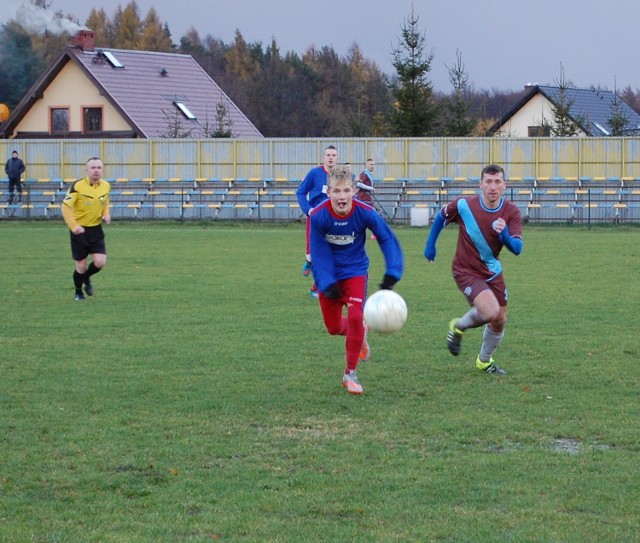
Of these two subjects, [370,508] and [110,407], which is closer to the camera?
[370,508]

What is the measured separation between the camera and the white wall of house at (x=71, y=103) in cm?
4588

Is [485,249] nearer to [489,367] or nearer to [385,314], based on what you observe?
[489,367]

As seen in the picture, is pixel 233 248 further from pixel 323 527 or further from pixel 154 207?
pixel 323 527

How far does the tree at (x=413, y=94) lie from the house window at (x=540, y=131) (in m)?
4.13

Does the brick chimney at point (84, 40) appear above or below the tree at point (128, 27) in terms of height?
below

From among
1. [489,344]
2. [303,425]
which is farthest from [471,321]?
[303,425]

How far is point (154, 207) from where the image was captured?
3550cm

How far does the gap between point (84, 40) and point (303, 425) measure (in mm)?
42751

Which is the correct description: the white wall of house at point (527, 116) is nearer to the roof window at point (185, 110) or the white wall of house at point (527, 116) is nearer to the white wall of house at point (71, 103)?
the roof window at point (185, 110)

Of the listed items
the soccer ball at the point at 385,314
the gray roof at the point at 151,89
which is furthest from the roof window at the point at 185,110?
the soccer ball at the point at 385,314

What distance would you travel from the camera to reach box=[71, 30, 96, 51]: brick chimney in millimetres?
46875

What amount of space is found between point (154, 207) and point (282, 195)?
436cm

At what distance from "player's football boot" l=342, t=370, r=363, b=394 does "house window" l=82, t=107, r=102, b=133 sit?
3999cm

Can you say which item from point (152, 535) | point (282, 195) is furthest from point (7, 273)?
point (282, 195)
